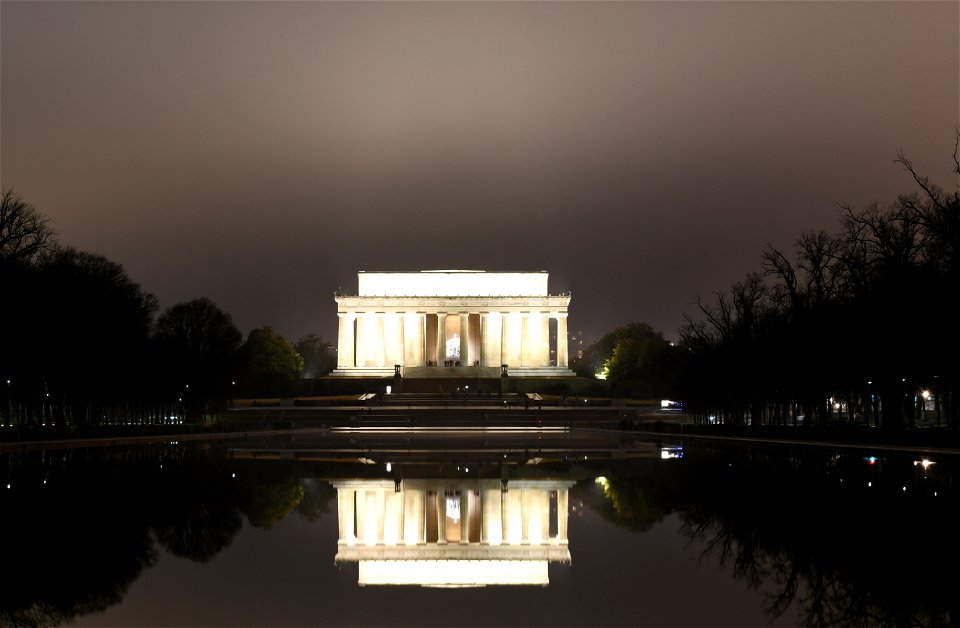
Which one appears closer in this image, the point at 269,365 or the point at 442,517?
the point at 442,517

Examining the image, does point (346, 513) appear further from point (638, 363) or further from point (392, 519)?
point (638, 363)

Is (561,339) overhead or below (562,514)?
overhead

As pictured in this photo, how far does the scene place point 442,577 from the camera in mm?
14344

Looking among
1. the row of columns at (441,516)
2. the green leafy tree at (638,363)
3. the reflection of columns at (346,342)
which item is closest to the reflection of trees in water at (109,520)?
the row of columns at (441,516)

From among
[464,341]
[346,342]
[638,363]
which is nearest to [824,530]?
[638,363]

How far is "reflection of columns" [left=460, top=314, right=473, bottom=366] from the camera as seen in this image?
138m

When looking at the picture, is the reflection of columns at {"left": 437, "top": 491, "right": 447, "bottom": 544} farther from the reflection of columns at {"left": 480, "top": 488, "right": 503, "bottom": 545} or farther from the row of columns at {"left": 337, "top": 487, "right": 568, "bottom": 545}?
the reflection of columns at {"left": 480, "top": 488, "right": 503, "bottom": 545}

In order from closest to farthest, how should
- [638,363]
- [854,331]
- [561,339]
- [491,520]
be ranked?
1. [491,520]
2. [854,331]
3. [638,363]
4. [561,339]

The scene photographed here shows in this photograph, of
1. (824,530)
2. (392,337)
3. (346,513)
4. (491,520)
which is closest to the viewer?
(824,530)

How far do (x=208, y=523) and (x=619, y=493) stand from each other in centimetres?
963

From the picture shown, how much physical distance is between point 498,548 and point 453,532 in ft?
6.41

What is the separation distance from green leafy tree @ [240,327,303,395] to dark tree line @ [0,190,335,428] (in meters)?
11.2

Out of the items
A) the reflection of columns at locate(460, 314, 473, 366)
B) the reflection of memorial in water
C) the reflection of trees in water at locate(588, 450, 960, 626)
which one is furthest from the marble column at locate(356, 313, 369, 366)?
the reflection of memorial in water

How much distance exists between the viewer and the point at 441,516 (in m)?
20.5
